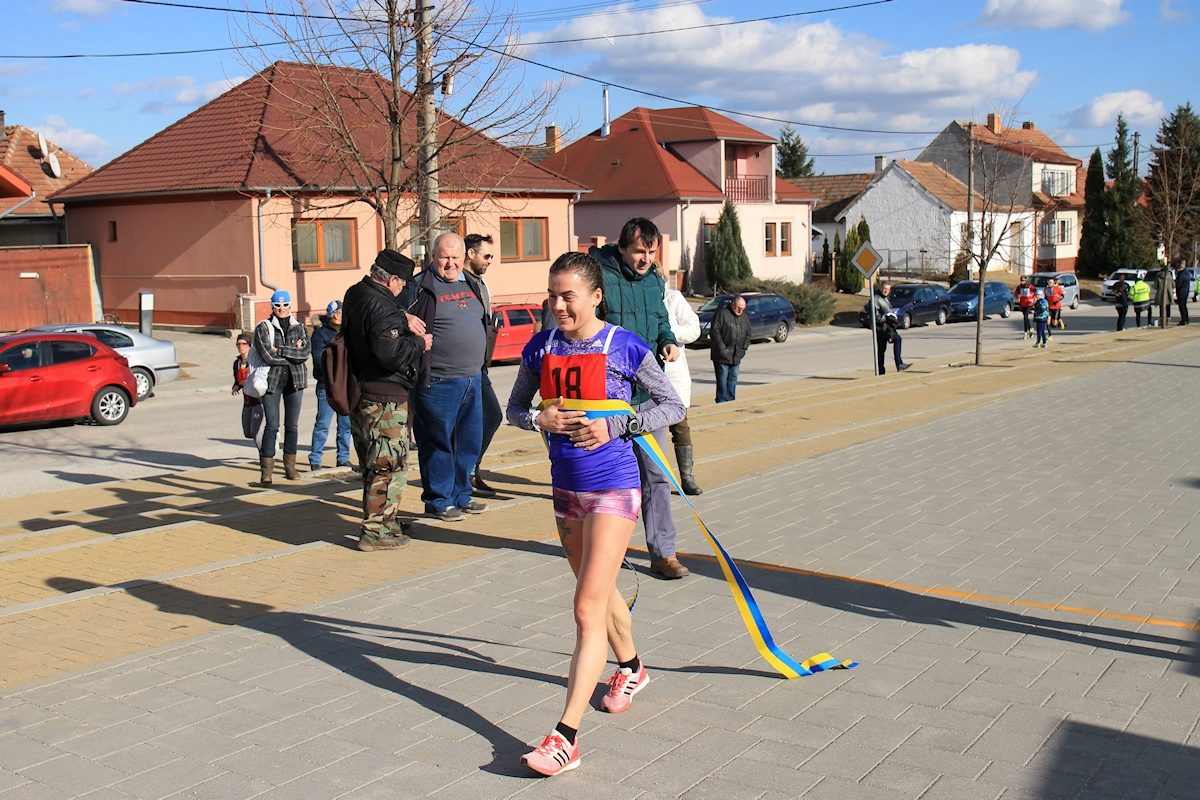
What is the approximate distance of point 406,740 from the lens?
4.66m

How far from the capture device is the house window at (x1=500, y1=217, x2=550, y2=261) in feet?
121

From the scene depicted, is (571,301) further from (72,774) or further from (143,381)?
(143,381)

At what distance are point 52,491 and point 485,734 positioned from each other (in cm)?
867

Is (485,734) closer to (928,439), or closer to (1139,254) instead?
(928,439)

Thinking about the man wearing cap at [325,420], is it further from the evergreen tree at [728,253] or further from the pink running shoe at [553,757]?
the evergreen tree at [728,253]

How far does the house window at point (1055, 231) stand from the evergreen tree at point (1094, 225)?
1.77 m

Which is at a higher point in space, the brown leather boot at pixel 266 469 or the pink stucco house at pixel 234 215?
the pink stucco house at pixel 234 215

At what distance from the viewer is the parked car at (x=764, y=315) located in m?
33.9

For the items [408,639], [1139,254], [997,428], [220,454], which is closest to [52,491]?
[220,454]

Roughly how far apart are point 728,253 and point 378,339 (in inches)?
1575

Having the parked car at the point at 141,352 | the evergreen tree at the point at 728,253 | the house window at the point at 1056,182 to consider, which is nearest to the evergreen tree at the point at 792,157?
the house window at the point at 1056,182

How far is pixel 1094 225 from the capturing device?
6900 centimetres

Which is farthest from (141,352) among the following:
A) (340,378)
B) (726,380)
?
(340,378)

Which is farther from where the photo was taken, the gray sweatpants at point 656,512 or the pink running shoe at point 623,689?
the gray sweatpants at point 656,512
